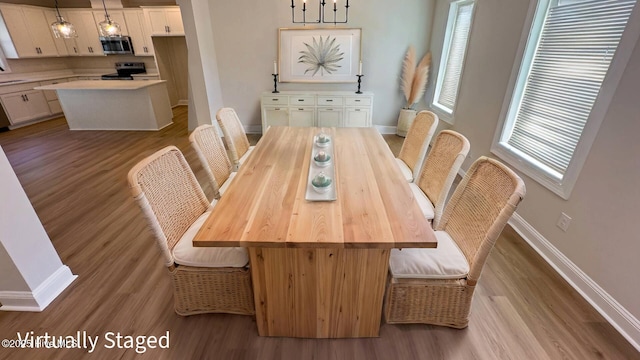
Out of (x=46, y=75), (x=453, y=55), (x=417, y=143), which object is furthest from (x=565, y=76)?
(x=46, y=75)

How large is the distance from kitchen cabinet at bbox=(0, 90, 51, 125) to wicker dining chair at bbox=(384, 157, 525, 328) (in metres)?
7.54

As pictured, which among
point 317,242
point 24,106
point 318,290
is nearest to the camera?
point 317,242

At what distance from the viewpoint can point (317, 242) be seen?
3.56ft

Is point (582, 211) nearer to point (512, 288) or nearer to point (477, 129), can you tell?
point (512, 288)

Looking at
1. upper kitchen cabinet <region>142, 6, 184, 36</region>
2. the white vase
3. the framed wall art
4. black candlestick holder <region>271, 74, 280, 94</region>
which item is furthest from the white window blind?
upper kitchen cabinet <region>142, 6, 184, 36</region>

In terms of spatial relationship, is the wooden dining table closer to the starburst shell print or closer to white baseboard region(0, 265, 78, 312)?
white baseboard region(0, 265, 78, 312)

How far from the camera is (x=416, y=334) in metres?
1.50

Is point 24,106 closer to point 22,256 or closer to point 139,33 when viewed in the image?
point 139,33

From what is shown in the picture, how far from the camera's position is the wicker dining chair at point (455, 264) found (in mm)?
1297

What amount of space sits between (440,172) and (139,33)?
7368 mm

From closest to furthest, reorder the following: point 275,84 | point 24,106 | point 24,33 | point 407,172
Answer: point 407,172 → point 275,84 → point 24,106 → point 24,33

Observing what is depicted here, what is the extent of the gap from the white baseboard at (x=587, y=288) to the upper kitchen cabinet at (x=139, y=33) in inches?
307

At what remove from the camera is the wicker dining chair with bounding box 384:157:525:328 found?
51.1 inches

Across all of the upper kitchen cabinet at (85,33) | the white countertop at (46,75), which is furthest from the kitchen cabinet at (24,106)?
the upper kitchen cabinet at (85,33)
